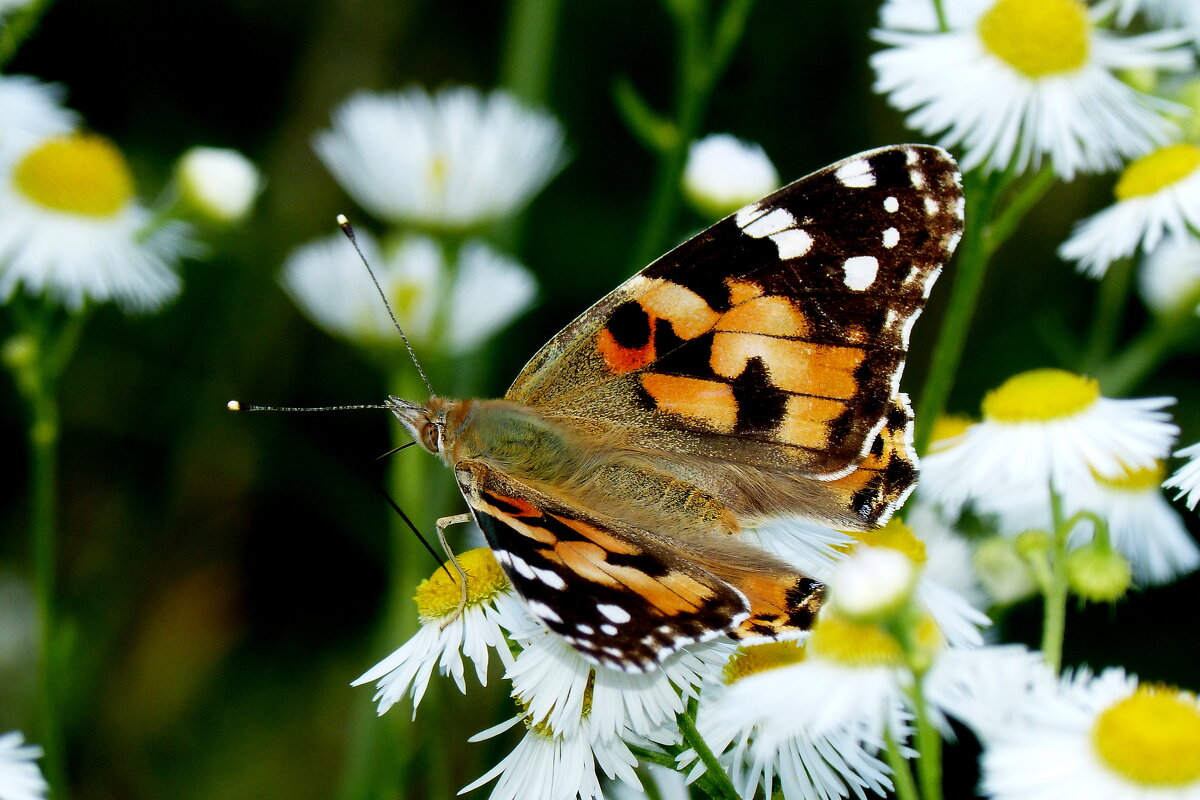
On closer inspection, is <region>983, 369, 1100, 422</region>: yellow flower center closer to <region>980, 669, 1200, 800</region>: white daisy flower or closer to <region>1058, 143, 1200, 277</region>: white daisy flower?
<region>1058, 143, 1200, 277</region>: white daisy flower

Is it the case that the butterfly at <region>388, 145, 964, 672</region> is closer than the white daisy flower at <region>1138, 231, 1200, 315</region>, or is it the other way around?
the butterfly at <region>388, 145, 964, 672</region>

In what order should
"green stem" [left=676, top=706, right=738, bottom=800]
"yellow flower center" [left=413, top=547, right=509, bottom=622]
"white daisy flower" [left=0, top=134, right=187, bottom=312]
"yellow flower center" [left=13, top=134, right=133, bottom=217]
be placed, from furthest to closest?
"yellow flower center" [left=13, top=134, right=133, bottom=217] < "white daisy flower" [left=0, top=134, right=187, bottom=312] < "yellow flower center" [left=413, top=547, right=509, bottom=622] < "green stem" [left=676, top=706, right=738, bottom=800]

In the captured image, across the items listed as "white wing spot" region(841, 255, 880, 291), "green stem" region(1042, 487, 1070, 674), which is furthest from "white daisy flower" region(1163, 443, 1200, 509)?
"white wing spot" region(841, 255, 880, 291)

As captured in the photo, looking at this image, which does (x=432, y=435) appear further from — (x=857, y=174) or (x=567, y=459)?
(x=857, y=174)

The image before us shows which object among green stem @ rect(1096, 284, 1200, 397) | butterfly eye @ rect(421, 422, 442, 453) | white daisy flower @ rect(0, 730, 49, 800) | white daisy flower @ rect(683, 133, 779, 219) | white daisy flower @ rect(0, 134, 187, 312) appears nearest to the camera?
white daisy flower @ rect(0, 730, 49, 800)

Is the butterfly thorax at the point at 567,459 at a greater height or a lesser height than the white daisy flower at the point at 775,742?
greater

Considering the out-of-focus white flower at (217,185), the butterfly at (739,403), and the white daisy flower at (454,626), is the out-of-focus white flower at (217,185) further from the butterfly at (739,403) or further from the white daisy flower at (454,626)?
the white daisy flower at (454,626)

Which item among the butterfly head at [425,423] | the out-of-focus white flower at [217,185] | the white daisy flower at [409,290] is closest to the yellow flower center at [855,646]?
the butterfly head at [425,423]

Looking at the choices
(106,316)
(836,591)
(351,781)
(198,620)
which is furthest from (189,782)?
(836,591)
